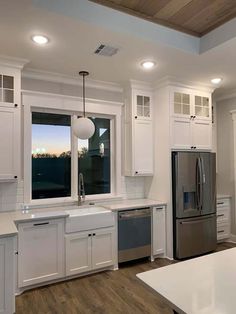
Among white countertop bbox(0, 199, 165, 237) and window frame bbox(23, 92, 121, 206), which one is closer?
white countertop bbox(0, 199, 165, 237)

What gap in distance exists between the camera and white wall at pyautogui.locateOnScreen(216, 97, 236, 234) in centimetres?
473

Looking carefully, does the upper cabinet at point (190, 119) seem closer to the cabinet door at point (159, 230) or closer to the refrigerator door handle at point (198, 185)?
the refrigerator door handle at point (198, 185)

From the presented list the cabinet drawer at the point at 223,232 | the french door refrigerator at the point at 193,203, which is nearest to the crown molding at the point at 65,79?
the french door refrigerator at the point at 193,203

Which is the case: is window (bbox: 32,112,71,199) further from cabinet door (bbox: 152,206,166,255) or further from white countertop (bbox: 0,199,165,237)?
cabinet door (bbox: 152,206,166,255)

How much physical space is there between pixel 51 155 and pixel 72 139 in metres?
0.42

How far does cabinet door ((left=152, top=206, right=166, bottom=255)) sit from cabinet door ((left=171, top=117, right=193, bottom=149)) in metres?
1.04

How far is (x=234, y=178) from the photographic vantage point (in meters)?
4.68

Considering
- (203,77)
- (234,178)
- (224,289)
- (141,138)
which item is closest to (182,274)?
(224,289)

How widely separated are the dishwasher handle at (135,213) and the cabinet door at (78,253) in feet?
1.83

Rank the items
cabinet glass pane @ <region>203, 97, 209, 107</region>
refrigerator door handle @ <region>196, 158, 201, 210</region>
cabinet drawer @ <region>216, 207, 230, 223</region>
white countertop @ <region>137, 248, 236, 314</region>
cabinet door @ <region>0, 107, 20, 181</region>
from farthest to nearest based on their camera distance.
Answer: cabinet drawer @ <region>216, 207, 230, 223</region>
cabinet glass pane @ <region>203, 97, 209, 107</region>
refrigerator door handle @ <region>196, 158, 201, 210</region>
cabinet door @ <region>0, 107, 20, 181</region>
white countertop @ <region>137, 248, 236, 314</region>

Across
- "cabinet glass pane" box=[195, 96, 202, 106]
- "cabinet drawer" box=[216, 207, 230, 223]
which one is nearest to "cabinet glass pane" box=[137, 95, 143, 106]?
"cabinet glass pane" box=[195, 96, 202, 106]

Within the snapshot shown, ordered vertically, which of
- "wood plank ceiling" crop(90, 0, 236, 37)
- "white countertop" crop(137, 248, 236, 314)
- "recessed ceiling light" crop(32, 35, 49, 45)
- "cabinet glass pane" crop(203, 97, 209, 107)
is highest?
"wood plank ceiling" crop(90, 0, 236, 37)

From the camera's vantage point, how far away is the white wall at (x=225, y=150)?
15.5 ft

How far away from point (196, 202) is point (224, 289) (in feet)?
9.04
